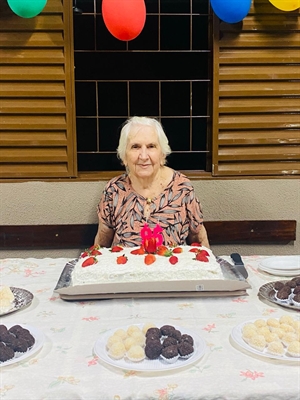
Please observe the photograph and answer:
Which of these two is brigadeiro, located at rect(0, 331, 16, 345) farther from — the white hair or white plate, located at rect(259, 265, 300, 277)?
the white hair

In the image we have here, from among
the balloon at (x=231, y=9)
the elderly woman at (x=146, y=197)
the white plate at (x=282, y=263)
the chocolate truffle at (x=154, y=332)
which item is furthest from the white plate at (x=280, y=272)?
the balloon at (x=231, y=9)

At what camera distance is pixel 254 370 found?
3.56 ft

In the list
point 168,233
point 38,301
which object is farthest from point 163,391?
point 168,233

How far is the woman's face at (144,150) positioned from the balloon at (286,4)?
3.18 ft

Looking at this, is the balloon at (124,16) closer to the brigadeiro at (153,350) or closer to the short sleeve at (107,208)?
the short sleeve at (107,208)

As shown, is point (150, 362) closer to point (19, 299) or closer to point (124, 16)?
point (19, 299)

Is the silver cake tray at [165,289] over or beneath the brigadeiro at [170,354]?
beneath

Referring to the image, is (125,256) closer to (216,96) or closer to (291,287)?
(291,287)

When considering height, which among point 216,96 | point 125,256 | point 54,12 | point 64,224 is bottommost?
point 64,224

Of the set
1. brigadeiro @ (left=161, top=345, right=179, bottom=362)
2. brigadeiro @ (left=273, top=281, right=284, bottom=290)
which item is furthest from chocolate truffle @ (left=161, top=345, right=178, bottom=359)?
brigadeiro @ (left=273, top=281, right=284, bottom=290)

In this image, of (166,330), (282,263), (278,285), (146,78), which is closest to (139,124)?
(282,263)

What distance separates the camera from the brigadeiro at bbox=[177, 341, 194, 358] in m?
1.10

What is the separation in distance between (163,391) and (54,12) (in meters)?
2.21

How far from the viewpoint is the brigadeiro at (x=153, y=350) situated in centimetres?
109
